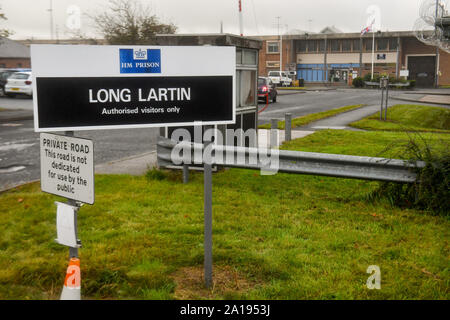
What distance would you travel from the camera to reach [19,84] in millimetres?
31562

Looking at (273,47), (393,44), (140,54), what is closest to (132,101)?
(140,54)

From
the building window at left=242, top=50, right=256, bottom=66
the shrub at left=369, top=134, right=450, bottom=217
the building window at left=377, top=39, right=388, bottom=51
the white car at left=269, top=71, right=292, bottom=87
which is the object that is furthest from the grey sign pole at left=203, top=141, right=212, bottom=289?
the building window at left=377, top=39, right=388, bottom=51

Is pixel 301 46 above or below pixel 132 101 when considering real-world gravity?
above

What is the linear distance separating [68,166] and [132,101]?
68 cm

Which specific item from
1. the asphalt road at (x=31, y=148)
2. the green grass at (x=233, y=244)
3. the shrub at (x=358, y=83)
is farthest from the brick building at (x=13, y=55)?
the green grass at (x=233, y=244)

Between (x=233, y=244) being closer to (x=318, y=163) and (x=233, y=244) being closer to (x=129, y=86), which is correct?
(x=129, y=86)

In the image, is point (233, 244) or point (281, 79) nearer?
point (233, 244)

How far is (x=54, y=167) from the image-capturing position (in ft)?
13.7

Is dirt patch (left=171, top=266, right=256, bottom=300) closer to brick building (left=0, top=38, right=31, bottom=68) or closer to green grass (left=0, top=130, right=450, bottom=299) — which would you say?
green grass (left=0, top=130, right=450, bottom=299)

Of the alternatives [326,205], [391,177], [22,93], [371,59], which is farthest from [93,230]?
[371,59]
